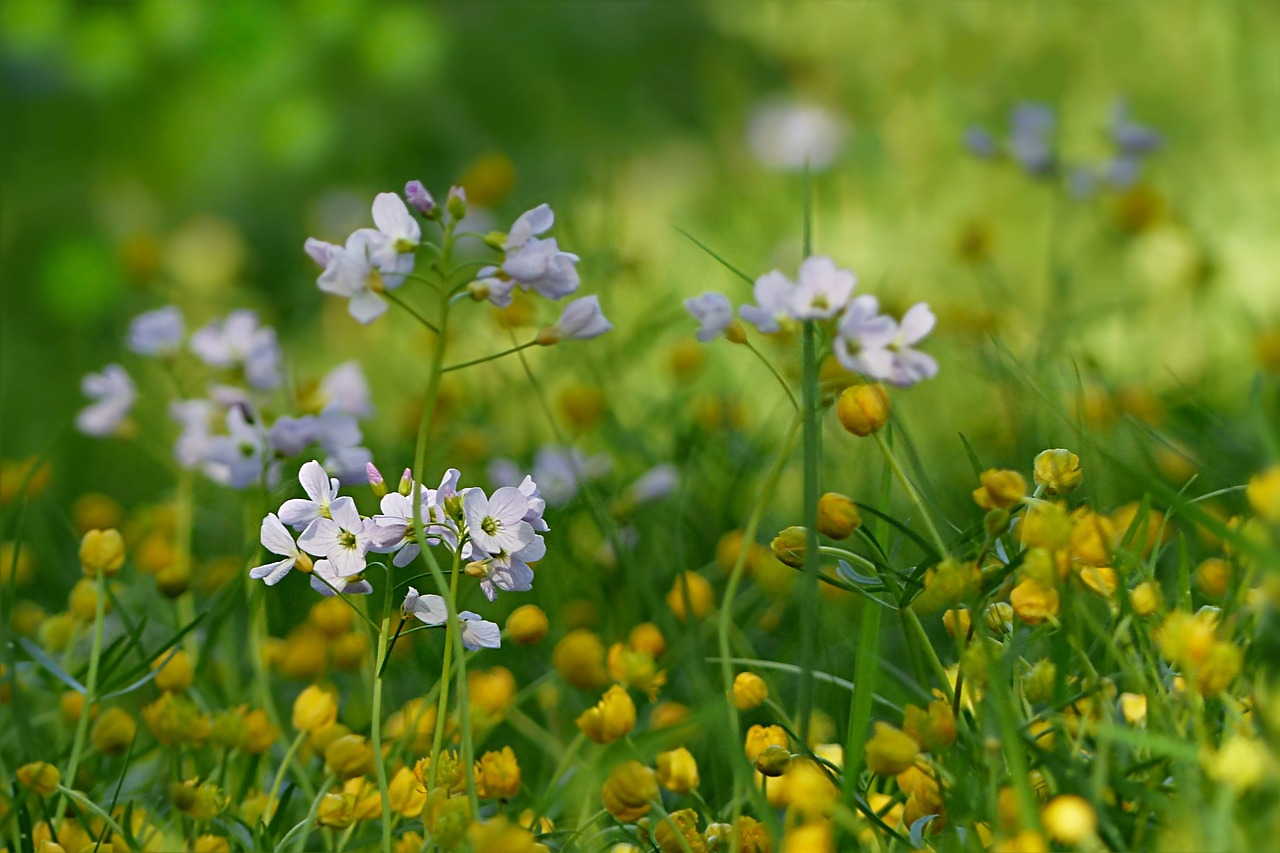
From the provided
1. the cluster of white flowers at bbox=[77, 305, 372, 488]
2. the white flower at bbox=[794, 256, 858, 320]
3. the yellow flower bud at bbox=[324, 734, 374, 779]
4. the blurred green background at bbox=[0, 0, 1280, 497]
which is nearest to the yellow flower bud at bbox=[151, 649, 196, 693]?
the yellow flower bud at bbox=[324, 734, 374, 779]

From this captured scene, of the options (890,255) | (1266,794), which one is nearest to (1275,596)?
(1266,794)

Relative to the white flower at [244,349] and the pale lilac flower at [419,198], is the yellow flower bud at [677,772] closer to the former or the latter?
the pale lilac flower at [419,198]

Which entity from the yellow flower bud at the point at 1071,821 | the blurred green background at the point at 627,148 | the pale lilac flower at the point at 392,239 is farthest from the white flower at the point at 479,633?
the blurred green background at the point at 627,148

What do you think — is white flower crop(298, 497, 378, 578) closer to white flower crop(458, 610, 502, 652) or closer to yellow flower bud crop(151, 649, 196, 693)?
white flower crop(458, 610, 502, 652)

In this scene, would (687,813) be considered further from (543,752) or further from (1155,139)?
(1155,139)

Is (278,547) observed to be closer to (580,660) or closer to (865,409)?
(580,660)

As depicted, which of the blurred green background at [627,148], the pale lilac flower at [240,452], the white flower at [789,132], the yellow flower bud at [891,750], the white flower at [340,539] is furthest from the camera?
the white flower at [789,132]

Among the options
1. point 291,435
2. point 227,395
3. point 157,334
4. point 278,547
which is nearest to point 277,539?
point 278,547
